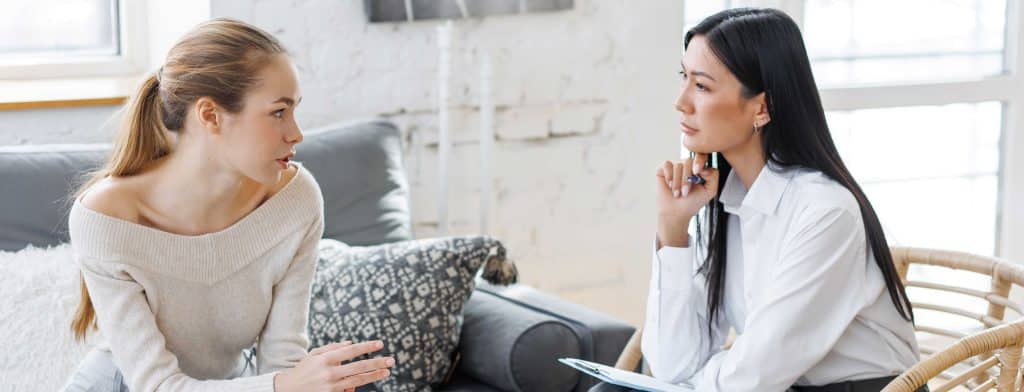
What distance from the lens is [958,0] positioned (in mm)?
3682

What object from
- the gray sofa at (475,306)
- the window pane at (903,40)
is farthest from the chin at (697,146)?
the window pane at (903,40)

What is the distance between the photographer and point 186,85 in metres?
1.75

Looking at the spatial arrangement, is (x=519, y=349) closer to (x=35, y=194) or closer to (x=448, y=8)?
(x=35, y=194)

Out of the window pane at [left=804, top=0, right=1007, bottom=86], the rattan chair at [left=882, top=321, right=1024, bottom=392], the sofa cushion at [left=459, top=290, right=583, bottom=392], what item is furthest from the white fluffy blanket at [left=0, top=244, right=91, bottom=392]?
the window pane at [left=804, top=0, right=1007, bottom=86]

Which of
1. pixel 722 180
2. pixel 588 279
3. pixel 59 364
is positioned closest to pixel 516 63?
pixel 588 279

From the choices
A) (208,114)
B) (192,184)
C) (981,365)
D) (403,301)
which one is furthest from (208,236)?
(981,365)

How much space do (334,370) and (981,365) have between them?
920 mm

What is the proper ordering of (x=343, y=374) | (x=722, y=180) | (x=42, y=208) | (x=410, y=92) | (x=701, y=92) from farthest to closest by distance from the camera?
1. (x=410, y=92)
2. (x=42, y=208)
3. (x=722, y=180)
4. (x=701, y=92)
5. (x=343, y=374)

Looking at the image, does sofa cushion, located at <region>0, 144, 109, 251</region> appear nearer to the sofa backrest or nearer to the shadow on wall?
the sofa backrest

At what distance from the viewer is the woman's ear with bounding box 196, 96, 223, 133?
5.73 feet

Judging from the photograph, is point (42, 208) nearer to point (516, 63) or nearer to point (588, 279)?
point (516, 63)

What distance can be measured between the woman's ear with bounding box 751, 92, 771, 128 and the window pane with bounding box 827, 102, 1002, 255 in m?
1.88

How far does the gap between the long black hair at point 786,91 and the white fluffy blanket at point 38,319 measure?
46.8 inches

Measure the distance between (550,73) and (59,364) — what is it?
1436 mm
